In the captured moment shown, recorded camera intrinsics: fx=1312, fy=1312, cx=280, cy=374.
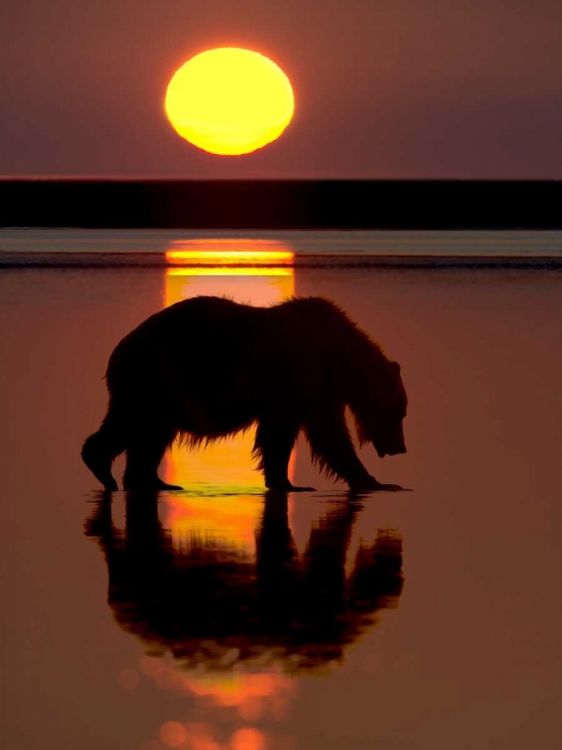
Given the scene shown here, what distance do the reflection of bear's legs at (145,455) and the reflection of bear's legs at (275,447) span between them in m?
0.20

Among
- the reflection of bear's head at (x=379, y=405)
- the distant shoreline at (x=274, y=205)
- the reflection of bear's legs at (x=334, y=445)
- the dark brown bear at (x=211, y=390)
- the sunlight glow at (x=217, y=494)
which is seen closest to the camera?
the sunlight glow at (x=217, y=494)

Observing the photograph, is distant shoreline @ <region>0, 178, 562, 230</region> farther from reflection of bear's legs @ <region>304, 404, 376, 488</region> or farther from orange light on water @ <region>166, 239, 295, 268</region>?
reflection of bear's legs @ <region>304, 404, 376, 488</region>

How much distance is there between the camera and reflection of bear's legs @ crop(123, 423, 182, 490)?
9.82 feet

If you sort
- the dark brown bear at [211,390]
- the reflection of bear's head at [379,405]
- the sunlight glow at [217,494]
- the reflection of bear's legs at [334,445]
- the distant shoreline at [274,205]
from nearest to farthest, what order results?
the sunlight glow at [217,494]
the dark brown bear at [211,390]
the reflection of bear's legs at [334,445]
the reflection of bear's head at [379,405]
the distant shoreline at [274,205]

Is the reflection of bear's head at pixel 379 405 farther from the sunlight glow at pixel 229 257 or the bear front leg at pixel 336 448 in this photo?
the sunlight glow at pixel 229 257

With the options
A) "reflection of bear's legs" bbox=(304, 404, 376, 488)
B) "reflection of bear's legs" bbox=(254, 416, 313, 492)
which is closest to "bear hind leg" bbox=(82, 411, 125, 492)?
"reflection of bear's legs" bbox=(254, 416, 313, 492)

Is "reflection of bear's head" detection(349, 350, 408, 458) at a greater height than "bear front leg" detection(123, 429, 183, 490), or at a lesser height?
greater

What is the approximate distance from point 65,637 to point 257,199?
3.97 metres

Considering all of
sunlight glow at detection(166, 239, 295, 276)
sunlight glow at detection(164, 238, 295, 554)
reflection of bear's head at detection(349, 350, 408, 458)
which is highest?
sunlight glow at detection(166, 239, 295, 276)

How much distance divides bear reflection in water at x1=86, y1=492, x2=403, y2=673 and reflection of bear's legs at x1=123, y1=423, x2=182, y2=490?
0.53 feet

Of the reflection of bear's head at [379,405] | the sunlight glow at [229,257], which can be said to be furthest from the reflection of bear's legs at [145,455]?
the sunlight glow at [229,257]

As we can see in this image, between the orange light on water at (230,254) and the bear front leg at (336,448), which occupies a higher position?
the orange light on water at (230,254)

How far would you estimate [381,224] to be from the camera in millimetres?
6820

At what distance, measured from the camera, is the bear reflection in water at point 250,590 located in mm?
2074
